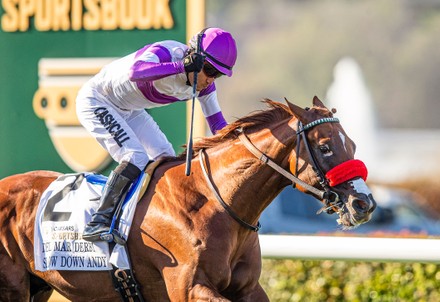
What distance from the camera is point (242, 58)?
6703 mm

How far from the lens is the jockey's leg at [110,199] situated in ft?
14.6

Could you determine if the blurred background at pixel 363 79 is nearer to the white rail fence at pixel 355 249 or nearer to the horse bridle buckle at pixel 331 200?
the white rail fence at pixel 355 249

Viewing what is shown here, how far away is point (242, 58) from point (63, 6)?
1275mm

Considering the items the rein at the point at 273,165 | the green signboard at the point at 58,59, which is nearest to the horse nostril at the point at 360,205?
the rein at the point at 273,165

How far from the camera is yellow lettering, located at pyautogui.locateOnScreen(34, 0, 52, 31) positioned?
6.65m

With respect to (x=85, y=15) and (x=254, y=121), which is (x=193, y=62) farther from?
(x=85, y=15)

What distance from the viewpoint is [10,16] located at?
6.70 metres

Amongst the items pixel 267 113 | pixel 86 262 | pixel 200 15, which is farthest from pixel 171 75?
pixel 200 15

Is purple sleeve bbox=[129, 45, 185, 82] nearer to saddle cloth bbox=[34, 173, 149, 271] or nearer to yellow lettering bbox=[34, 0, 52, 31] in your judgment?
saddle cloth bbox=[34, 173, 149, 271]

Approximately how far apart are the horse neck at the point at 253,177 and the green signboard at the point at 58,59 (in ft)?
6.78

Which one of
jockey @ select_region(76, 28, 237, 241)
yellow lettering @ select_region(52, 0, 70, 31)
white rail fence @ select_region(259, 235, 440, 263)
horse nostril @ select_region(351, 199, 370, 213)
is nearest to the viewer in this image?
horse nostril @ select_region(351, 199, 370, 213)

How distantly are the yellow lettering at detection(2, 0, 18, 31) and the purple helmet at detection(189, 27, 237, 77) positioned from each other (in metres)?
2.61

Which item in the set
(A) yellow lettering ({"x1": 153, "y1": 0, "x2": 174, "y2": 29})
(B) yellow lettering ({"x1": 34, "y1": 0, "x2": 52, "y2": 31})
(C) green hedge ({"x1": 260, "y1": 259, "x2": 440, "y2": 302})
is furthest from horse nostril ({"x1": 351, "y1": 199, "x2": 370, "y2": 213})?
(B) yellow lettering ({"x1": 34, "y1": 0, "x2": 52, "y2": 31})

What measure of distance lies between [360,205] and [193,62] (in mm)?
971
